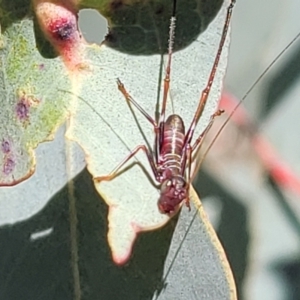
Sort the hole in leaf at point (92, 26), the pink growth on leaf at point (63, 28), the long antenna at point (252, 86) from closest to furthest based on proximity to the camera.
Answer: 1. the pink growth on leaf at point (63, 28)
2. the hole in leaf at point (92, 26)
3. the long antenna at point (252, 86)

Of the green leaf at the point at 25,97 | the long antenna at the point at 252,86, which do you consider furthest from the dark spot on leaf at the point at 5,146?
the long antenna at the point at 252,86

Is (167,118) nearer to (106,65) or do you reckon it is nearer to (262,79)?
(106,65)

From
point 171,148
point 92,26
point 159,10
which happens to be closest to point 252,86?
point 171,148

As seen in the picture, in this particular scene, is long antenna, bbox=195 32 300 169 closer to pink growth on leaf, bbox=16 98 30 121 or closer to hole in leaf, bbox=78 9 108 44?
hole in leaf, bbox=78 9 108 44

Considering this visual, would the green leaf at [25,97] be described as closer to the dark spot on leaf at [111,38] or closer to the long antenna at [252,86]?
the dark spot on leaf at [111,38]

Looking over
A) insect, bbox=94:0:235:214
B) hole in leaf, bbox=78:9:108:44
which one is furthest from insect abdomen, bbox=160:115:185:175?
hole in leaf, bbox=78:9:108:44

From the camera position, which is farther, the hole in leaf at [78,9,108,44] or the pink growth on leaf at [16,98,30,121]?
the hole in leaf at [78,9,108,44]
